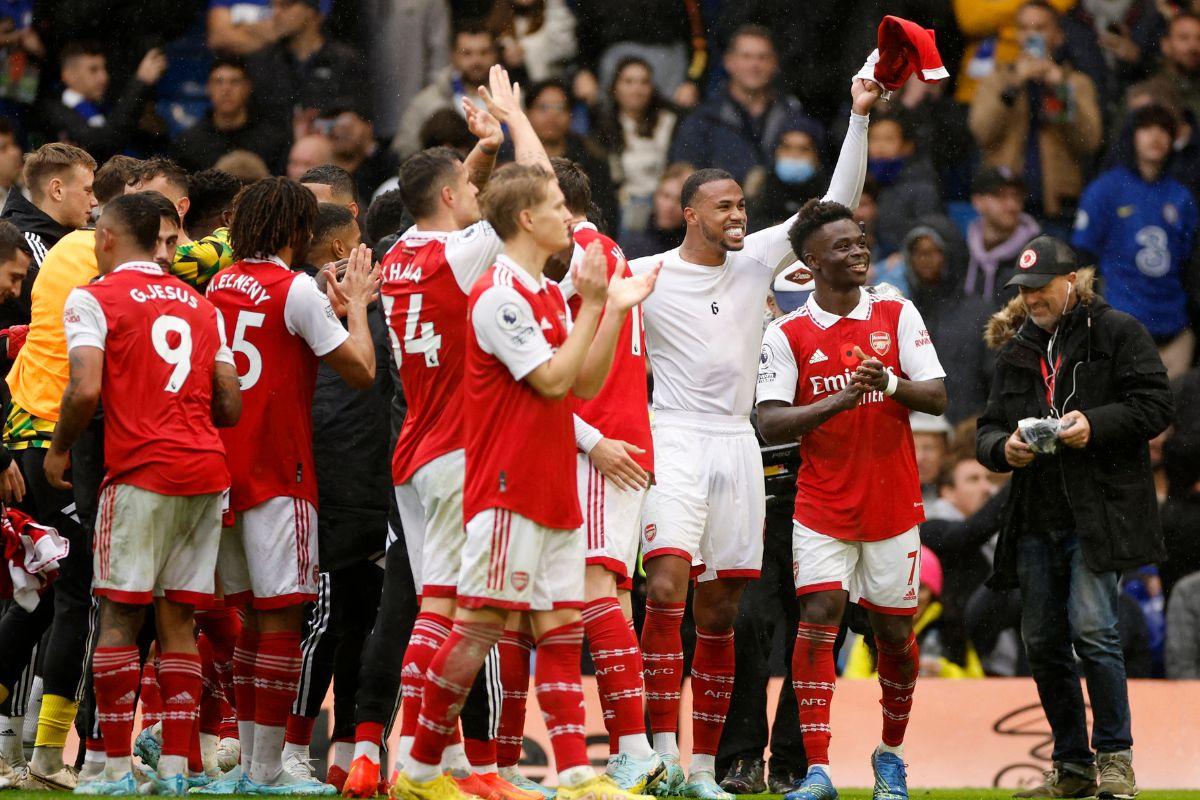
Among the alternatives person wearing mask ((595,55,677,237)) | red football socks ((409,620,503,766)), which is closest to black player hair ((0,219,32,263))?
red football socks ((409,620,503,766))

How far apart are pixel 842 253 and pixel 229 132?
727 centimetres

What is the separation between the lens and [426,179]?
648cm

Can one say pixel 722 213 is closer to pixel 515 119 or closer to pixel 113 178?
pixel 515 119

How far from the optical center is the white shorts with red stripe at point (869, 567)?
6766 mm

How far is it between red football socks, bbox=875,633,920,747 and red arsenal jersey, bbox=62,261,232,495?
2.83 metres

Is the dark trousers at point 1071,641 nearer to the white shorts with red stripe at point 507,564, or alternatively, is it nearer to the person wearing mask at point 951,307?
the white shorts with red stripe at point 507,564

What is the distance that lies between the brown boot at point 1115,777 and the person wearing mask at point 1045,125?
20.6 feet

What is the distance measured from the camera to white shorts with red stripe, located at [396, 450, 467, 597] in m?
5.88

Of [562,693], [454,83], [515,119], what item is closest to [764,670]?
[562,693]

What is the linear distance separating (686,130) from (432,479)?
7152 mm

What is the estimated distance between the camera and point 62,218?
7613mm

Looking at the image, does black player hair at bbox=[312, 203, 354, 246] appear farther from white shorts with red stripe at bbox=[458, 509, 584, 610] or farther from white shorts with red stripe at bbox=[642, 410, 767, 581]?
white shorts with red stripe at bbox=[458, 509, 584, 610]

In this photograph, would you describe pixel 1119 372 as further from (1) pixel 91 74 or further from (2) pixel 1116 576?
(1) pixel 91 74

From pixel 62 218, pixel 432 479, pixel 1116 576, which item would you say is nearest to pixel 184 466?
pixel 432 479
